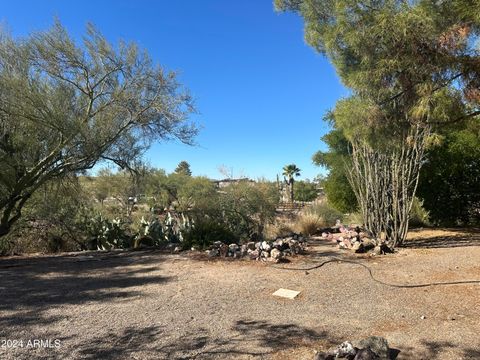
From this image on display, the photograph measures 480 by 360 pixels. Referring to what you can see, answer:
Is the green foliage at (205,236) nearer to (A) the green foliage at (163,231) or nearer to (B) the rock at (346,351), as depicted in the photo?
(A) the green foliage at (163,231)

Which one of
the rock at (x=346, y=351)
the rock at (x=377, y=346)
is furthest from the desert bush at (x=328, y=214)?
the rock at (x=346, y=351)

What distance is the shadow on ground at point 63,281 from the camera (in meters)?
4.47

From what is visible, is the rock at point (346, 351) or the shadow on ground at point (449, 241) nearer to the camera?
the rock at point (346, 351)

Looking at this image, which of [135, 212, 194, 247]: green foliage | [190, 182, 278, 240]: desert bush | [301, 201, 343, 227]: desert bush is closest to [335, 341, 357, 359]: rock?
[135, 212, 194, 247]: green foliage

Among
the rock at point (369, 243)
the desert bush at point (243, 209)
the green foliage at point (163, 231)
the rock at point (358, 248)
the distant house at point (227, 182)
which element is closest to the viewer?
the rock at point (358, 248)

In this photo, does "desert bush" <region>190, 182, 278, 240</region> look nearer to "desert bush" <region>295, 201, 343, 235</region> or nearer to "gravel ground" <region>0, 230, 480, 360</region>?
"desert bush" <region>295, 201, 343, 235</region>

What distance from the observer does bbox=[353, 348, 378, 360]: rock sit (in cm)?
294

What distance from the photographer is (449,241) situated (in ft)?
29.9

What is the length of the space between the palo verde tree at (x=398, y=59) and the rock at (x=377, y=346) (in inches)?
116

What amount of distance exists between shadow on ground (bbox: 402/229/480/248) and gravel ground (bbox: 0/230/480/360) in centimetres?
128

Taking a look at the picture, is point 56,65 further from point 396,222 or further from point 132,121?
point 396,222

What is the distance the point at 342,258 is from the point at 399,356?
13.4 ft

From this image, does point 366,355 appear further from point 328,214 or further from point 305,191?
point 305,191

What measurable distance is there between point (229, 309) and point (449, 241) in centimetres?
684
